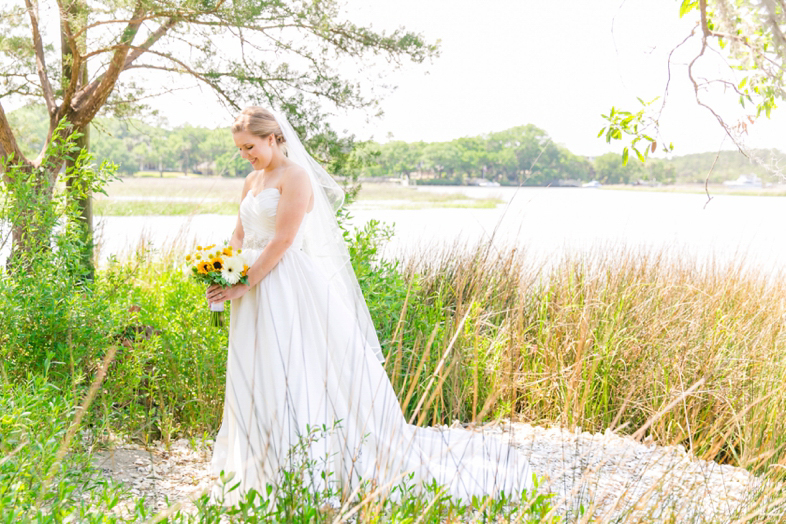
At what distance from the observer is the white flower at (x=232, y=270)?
3074mm

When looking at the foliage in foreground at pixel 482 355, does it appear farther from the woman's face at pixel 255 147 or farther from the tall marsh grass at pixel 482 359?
the woman's face at pixel 255 147

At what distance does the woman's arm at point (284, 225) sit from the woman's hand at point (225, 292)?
2.0 inches

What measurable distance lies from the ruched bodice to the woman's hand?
303mm

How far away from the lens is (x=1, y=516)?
190 centimetres

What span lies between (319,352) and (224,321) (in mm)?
1249

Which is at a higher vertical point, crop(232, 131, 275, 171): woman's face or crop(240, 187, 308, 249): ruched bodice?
crop(232, 131, 275, 171): woman's face

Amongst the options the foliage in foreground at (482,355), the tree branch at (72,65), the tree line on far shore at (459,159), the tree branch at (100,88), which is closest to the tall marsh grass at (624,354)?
the foliage in foreground at (482,355)

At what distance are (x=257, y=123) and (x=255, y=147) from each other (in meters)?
0.12

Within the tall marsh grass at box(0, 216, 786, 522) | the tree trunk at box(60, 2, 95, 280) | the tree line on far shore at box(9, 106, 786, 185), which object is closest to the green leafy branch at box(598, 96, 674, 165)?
the tall marsh grass at box(0, 216, 786, 522)

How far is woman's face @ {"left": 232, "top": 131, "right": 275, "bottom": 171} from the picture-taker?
3227 mm

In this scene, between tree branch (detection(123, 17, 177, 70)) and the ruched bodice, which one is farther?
tree branch (detection(123, 17, 177, 70))

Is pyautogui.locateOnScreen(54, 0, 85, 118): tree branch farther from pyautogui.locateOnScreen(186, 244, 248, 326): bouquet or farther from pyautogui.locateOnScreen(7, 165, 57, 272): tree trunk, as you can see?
pyautogui.locateOnScreen(186, 244, 248, 326): bouquet

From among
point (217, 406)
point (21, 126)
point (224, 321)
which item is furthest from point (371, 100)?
point (21, 126)

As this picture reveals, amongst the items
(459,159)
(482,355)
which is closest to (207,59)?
(482,355)
